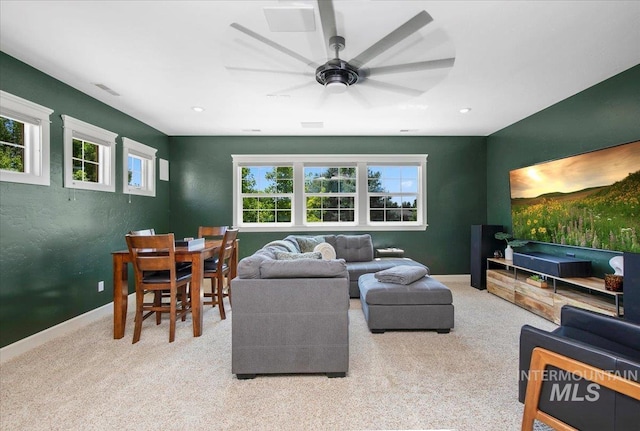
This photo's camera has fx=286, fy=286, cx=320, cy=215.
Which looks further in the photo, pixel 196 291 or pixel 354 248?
pixel 354 248

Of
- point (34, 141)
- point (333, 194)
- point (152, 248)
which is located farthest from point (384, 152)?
point (34, 141)

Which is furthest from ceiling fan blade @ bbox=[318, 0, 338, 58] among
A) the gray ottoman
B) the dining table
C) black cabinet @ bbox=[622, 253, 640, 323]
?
black cabinet @ bbox=[622, 253, 640, 323]

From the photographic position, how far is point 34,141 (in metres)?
2.81

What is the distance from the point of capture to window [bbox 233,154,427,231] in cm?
530

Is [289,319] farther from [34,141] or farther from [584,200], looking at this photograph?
[584,200]

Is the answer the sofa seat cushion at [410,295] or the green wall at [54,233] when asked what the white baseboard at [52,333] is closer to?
the green wall at [54,233]

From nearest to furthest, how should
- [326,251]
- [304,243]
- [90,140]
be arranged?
[90,140] → [326,251] → [304,243]

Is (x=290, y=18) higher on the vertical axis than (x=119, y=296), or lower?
higher

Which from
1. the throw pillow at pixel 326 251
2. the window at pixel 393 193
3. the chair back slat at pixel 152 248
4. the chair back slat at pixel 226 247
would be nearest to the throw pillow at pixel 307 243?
the throw pillow at pixel 326 251

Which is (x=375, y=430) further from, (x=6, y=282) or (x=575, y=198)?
(x=575, y=198)

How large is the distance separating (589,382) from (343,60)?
2.45 metres

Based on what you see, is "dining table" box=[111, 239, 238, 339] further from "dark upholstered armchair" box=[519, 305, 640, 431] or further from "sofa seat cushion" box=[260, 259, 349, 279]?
"dark upholstered armchair" box=[519, 305, 640, 431]

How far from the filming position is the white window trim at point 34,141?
255 centimetres

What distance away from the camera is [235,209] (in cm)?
526
